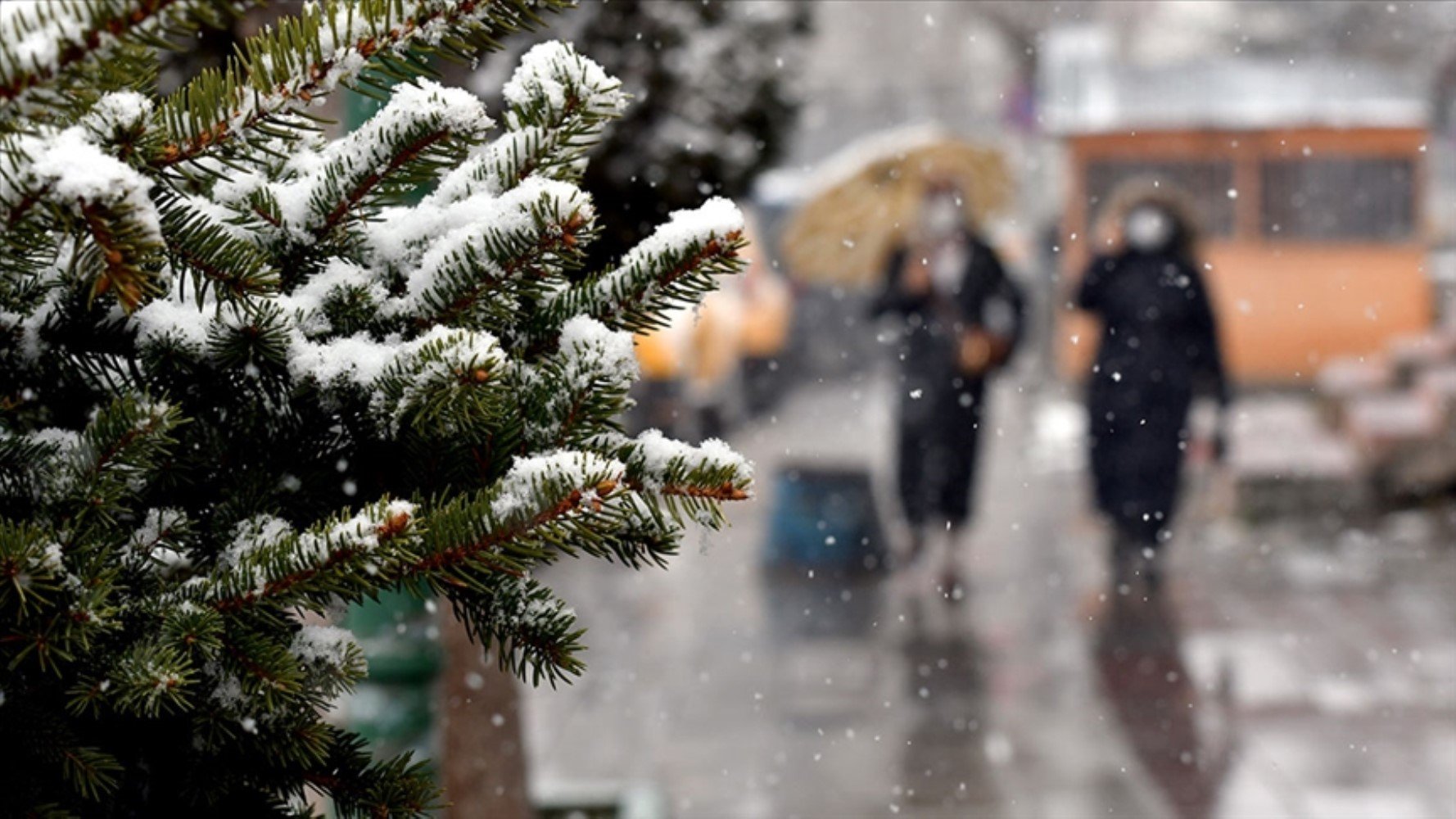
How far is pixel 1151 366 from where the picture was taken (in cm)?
840

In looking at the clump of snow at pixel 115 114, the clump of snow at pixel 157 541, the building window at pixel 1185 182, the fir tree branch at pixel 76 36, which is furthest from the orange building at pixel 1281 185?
the fir tree branch at pixel 76 36

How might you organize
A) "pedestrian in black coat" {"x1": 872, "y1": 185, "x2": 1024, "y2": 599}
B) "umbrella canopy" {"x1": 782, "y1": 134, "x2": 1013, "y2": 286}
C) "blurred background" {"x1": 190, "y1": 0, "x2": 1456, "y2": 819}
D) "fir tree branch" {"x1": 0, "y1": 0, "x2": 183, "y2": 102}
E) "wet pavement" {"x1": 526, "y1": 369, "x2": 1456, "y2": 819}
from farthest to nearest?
"umbrella canopy" {"x1": 782, "y1": 134, "x2": 1013, "y2": 286}, "pedestrian in black coat" {"x1": 872, "y1": 185, "x2": 1024, "y2": 599}, "wet pavement" {"x1": 526, "y1": 369, "x2": 1456, "y2": 819}, "blurred background" {"x1": 190, "y1": 0, "x2": 1456, "y2": 819}, "fir tree branch" {"x1": 0, "y1": 0, "x2": 183, "y2": 102}

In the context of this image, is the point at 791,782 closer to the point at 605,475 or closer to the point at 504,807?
the point at 504,807

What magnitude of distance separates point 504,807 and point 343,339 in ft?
9.49

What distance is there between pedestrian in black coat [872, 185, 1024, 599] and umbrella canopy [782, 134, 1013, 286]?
37.7 inches

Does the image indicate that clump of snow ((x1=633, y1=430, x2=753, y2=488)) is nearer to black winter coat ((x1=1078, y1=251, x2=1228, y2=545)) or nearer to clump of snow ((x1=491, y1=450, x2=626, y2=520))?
clump of snow ((x1=491, y1=450, x2=626, y2=520))

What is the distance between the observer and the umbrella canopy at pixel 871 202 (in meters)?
10.4

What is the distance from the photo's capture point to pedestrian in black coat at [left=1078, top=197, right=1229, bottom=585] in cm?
844

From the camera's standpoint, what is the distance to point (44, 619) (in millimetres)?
1283

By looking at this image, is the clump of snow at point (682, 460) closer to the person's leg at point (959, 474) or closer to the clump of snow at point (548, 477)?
the clump of snow at point (548, 477)

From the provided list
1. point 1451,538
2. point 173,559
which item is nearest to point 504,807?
point 173,559

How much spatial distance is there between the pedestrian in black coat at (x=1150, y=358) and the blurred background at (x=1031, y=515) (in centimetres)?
52

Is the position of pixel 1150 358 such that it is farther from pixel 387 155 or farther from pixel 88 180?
pixel 88 180

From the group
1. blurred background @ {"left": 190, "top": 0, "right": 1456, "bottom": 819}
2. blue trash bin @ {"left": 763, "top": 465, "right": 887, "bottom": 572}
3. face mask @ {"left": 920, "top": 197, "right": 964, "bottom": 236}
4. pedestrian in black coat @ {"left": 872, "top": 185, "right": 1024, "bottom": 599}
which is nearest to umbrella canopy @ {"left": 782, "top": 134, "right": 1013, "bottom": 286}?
blurred background @ {"left": 190, "top": 0, "right": 1456, "bottom": 819}
